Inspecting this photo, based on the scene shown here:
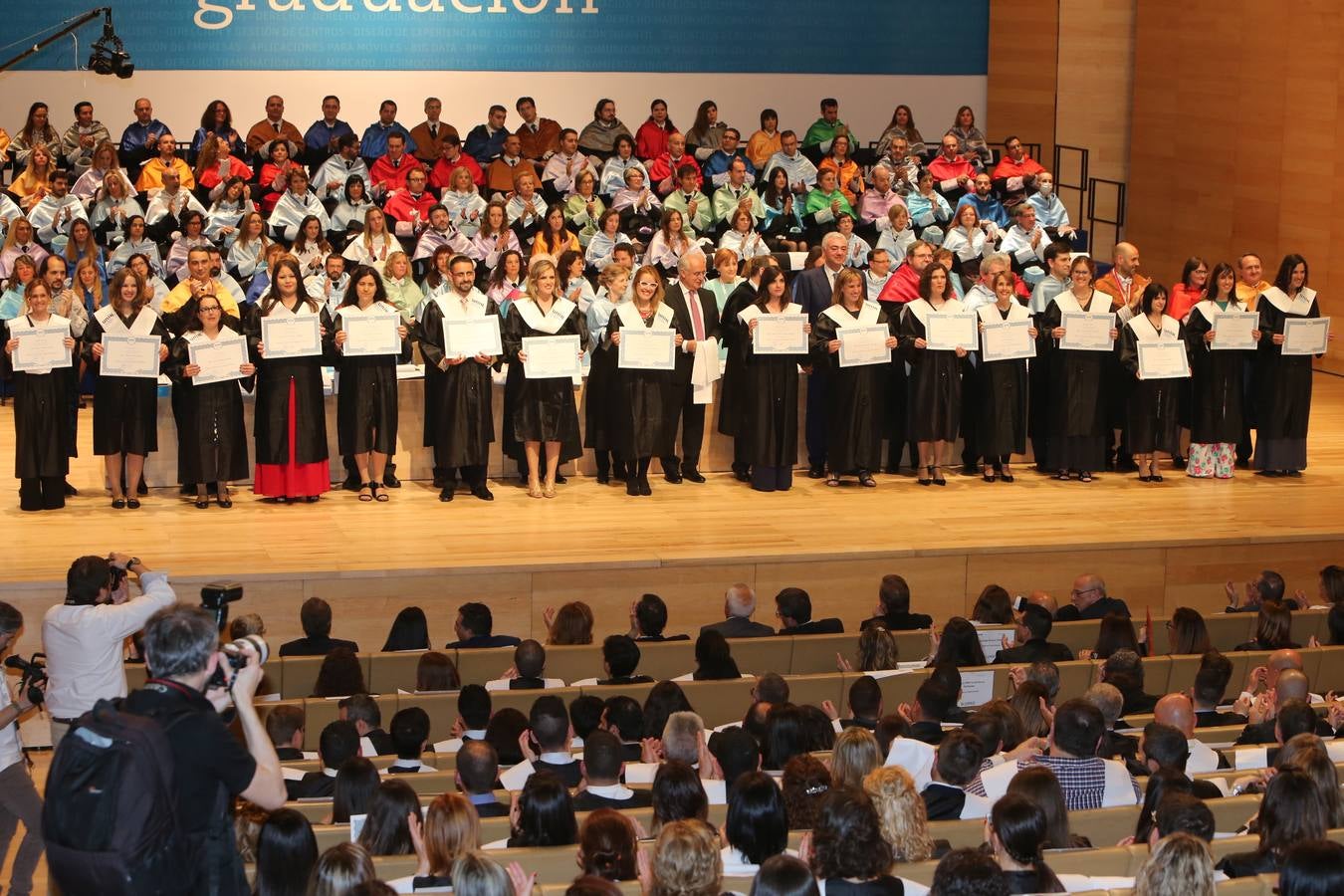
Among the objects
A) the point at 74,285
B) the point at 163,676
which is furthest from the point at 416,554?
the point at 163,676

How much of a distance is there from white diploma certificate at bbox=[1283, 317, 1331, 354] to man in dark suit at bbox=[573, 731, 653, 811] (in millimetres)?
7625

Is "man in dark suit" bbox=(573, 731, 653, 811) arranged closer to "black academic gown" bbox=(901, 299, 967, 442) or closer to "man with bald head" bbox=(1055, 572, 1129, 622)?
"man with bald head" bbox=(1055, 572, 1129, 622)

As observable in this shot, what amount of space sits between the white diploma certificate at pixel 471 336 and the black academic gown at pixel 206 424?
4.20 feet

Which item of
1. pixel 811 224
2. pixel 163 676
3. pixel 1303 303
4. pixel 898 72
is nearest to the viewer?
pixel 163 676

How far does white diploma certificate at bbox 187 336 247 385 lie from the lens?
10.7m

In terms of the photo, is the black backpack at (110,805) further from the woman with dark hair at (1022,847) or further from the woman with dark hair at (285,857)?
the woman with dark hair at (1022,847)

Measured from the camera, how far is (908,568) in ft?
34.5

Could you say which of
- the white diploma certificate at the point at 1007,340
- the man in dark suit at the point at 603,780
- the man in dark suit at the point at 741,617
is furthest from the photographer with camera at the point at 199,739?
the white diploma certificate at the point at 1007,340

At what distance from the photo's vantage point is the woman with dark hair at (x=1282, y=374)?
12.3m

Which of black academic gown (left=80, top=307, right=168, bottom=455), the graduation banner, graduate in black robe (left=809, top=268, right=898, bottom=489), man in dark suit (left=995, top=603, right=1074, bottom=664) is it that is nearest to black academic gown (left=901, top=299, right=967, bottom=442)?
graduate in black robe (left=809, top=268, right=898, bottom=489)

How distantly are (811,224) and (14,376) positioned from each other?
788cm

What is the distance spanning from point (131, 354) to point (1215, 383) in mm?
7004

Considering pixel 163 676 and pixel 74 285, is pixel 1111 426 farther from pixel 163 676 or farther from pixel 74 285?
pixel 163 676

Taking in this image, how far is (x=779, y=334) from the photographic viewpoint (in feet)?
38.2
